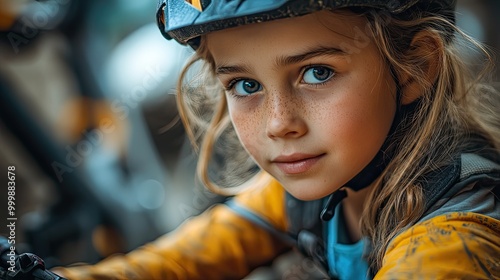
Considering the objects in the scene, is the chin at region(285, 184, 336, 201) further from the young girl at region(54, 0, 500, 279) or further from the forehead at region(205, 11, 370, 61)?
the forehead at region(205, 11, 370, 61)

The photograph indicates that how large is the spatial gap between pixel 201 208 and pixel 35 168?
0.34 m

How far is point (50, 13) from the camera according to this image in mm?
1197

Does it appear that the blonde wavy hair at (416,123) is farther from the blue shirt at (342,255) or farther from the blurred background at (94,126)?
the blurred background at (94,126)

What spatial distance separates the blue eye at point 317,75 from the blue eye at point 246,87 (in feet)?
0.22

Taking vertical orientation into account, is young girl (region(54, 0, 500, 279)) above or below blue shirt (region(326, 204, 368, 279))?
above

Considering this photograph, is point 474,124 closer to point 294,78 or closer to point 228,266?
point 294,78

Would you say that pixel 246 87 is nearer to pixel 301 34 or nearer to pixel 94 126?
pixel 301 34

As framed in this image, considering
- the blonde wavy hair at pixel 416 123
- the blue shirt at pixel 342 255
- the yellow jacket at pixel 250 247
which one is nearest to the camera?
the yellow jacket at pixel 250 247

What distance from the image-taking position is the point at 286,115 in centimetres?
66

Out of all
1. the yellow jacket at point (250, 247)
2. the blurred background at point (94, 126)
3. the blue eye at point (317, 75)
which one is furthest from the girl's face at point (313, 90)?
the blurred background at point (94, 126)

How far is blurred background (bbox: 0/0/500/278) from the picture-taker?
115 centimetres

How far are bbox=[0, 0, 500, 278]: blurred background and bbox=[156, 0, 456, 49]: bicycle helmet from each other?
0.42 meters

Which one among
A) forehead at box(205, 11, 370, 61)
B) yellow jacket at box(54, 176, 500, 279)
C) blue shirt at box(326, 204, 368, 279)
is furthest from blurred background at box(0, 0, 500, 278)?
forehead at box(205, 11, 370, 61)

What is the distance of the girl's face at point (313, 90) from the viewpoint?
656 millimetres
